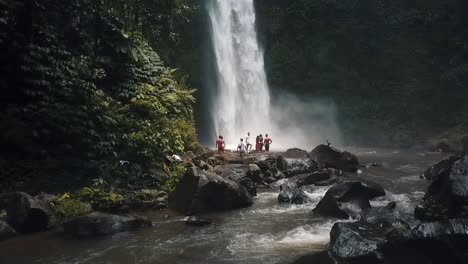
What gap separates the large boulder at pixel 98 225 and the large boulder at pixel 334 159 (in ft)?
36.0

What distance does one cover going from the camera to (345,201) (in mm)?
11727

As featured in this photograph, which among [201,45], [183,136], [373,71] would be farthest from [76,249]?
[373,71]

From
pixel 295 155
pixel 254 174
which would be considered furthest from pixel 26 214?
pixel 295 155

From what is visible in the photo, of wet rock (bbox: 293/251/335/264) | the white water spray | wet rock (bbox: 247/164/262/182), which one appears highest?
the white water spray

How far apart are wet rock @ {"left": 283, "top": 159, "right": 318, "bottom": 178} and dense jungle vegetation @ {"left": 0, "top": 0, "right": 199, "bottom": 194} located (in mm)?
4578

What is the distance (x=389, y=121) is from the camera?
36.2 meters

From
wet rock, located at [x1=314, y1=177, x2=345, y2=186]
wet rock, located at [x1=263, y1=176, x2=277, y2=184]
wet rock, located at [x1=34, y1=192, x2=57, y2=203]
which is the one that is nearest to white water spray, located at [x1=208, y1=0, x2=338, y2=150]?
wet rock, located at [x1=263, y1=176, x2=277, y2=184]

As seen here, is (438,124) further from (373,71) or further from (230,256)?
(230,256)

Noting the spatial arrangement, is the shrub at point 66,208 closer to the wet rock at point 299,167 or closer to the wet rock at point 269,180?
the wet rock at point 269,180

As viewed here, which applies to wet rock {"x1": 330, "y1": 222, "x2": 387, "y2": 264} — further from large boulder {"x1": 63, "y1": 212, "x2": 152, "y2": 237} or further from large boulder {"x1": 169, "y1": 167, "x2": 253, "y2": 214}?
large boulder {"x1": 63, "y1": 212, "x2": 152, "y2": 237}

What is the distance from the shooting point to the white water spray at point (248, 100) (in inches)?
1405

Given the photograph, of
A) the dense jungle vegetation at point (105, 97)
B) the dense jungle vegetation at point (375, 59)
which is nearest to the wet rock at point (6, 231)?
the dense jungle vegetation at point (105, 97)

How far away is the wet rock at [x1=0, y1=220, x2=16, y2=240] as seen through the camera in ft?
30.4

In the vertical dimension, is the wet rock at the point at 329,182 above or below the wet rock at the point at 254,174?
below
